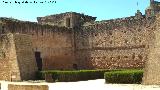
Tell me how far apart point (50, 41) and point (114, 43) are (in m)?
5.41

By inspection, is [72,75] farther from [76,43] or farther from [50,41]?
[76,43]

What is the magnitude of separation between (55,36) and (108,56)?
16.0ft

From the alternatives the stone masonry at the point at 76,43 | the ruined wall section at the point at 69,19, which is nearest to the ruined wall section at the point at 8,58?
the stone masonry at the point at 76,43

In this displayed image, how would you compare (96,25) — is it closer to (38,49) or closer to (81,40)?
(81,40)

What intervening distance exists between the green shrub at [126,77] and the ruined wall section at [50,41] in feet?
31.6

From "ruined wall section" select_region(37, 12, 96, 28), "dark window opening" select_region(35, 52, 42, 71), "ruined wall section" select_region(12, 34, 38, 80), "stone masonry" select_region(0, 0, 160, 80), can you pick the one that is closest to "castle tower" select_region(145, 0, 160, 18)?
"stone masonry" select_region(0, 0, 160, 80)

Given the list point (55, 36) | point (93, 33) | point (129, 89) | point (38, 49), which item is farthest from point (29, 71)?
point (129, 89)

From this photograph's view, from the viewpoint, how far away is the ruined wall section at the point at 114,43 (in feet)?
88.4

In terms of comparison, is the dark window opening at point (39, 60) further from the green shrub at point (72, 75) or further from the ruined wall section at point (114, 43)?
the ruined wall section at point (114, 43)

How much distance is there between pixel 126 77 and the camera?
18.6 meters

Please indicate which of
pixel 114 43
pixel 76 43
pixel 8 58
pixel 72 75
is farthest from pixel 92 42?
pixel 8 58

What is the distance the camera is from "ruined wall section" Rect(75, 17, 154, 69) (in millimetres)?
26953

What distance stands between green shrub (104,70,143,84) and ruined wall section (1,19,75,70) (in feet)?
31.6

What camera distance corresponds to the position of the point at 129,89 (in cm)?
1598
